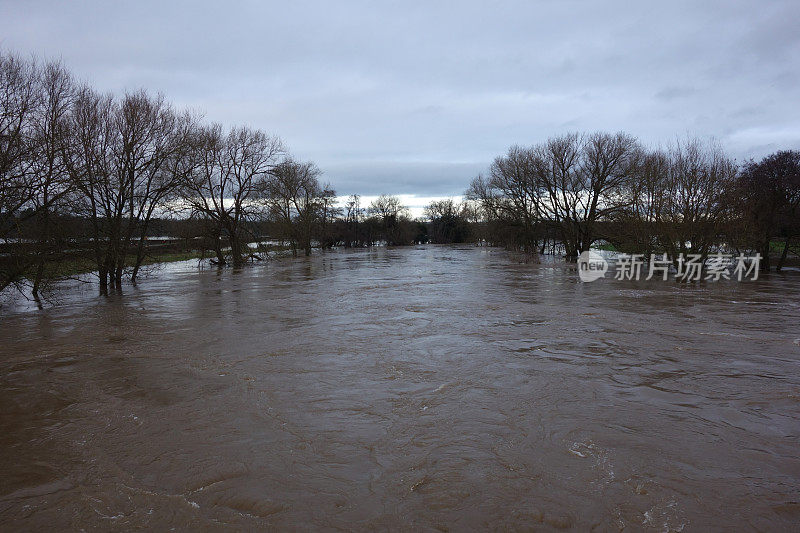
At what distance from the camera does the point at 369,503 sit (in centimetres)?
387

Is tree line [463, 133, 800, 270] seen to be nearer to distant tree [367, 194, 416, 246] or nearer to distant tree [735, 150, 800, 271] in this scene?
distant tree [735, 150, 800, 271]

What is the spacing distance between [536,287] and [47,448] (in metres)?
17.1

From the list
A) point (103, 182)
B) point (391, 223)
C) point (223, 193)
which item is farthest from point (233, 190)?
point (391, 223)

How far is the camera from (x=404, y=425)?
17.7 ft

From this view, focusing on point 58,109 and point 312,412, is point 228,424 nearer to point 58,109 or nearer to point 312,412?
point 312,412

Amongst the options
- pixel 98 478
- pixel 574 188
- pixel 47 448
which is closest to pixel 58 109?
pixel 47 448

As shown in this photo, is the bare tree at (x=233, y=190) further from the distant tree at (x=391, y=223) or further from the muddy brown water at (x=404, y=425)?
the distant tree at (x=391, y=223)

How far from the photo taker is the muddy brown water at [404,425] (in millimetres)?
3791

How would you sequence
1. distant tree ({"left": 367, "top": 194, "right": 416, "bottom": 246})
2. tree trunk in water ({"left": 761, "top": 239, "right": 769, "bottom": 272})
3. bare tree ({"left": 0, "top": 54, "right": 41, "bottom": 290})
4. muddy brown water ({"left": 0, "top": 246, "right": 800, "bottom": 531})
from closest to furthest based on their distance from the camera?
muddy brown water ({"left": 0, "top": 246, "right": 800, "bottom": 531})
bare tree ({"left": 0, "top": 54, "right": 41, "bottom": 290})
tree trunk in water ({"left": 761, "top": 239, "right": 769, "bottom": 272})
distant tree ({"left": 367, "top": 194, "right": 416, "bottom": 246})

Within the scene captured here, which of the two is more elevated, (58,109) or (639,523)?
(58,109)

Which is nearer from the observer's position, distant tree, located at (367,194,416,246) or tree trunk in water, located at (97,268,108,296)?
tree trunk in water, located at (97,268,108,296)

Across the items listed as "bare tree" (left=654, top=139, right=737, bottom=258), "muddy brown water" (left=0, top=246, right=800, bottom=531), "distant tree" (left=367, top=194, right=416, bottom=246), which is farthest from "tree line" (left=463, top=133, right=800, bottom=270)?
"distant tree" (left=367, top=194, right=416, bottom=246)

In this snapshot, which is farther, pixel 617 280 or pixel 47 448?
pixel 617 280

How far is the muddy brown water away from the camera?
379cm
